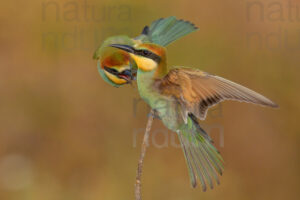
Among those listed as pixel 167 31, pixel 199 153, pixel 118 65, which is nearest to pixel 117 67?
pixel 118 65

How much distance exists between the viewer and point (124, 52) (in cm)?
151

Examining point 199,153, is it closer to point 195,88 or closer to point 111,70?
point 195,88

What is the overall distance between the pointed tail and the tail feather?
47cm

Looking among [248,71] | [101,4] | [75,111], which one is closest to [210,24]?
[248,71]

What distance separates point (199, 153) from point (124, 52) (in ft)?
1.52

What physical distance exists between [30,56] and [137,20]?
72 cm

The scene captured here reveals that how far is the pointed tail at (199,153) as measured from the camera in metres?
1.19

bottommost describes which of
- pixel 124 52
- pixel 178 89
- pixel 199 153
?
pixel 199 153

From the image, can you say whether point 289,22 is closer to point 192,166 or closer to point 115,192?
point 115,192

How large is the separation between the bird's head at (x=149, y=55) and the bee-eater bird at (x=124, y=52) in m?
0.31

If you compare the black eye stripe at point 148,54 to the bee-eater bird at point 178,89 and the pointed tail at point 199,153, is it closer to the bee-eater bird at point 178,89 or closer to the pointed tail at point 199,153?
the bee-eater bird at point 178,89

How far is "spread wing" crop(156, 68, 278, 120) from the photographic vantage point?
103cm

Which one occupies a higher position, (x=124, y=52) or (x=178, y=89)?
(x=124, y=52)

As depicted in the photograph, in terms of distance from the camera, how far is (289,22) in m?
2.86
